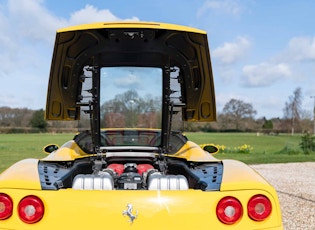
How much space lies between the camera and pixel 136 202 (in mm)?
2285

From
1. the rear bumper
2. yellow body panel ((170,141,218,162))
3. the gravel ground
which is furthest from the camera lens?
the gravel ground

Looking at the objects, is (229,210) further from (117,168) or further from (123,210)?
(117,168)

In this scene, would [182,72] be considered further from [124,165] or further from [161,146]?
[124,165]

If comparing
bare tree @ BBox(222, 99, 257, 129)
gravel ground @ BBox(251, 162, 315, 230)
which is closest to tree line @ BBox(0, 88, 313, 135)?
bare tree @ BBox(222, 99, 257, 129)

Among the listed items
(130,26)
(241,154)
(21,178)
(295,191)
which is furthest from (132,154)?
(241,154)

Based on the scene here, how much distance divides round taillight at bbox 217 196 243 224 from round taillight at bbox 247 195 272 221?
0.06 metres

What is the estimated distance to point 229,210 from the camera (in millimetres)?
2359

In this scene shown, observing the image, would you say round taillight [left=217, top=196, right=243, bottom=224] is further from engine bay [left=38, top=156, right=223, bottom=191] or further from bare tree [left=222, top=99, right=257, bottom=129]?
bare tree [left=222, top=99, right=257, bottom=129]

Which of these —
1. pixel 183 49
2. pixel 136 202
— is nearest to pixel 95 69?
pixel 183 49

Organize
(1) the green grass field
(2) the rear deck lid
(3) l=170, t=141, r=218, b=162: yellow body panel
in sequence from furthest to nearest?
(1) the green grass field → (3) l=170, t=141, r=218, b=162: yellow body panel → (2) the rear deck lid

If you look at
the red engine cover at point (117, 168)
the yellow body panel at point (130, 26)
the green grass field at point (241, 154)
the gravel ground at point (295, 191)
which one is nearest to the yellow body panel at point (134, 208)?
the yellow body panel at point (130, 26)

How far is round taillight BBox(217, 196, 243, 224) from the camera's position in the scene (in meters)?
2.34

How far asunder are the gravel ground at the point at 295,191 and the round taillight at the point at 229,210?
4068 millimetres

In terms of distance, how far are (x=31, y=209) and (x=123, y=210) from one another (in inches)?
20.3
